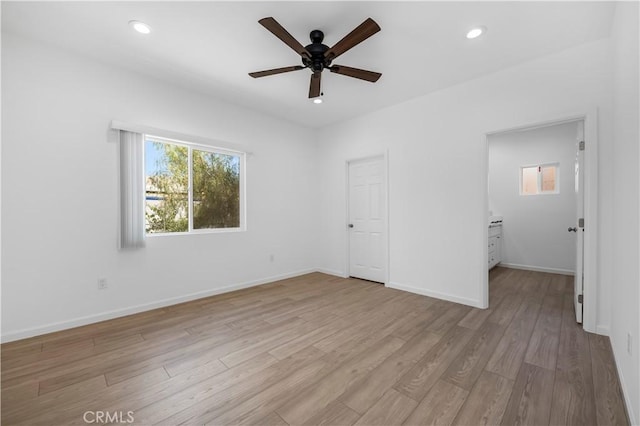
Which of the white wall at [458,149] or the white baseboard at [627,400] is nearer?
the white baseboard at [627,400]

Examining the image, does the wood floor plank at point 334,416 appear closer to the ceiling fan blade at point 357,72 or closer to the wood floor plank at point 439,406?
the wood floor plank at point 439,406

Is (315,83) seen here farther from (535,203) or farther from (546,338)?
(535,203)

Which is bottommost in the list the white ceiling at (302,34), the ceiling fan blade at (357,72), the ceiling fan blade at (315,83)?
the ceiling fan blade at (315,83)

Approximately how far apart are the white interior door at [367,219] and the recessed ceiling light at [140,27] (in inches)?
130

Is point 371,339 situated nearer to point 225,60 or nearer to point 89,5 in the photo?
point 225,60

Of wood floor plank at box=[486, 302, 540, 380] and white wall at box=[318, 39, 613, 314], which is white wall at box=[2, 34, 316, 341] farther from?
wood floor plank at box=[486, 302, 540, 380]

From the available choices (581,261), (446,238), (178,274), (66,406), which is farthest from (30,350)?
(581,261)

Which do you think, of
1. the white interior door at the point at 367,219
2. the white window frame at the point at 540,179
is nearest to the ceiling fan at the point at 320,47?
the white interior door at the point at 367,219

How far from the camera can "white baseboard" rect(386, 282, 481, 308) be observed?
3.21 meters

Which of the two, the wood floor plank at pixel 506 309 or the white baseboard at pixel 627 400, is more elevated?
the white baseboard at pixel 627 400

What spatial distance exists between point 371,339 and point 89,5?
368 centimetres

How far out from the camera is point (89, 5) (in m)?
2.07

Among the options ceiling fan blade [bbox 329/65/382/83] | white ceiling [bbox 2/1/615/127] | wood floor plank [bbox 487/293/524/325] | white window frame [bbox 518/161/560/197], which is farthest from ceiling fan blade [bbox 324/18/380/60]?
white window frame [bbox 518/161/560/197]

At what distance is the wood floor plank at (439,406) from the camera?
1.47 metres
